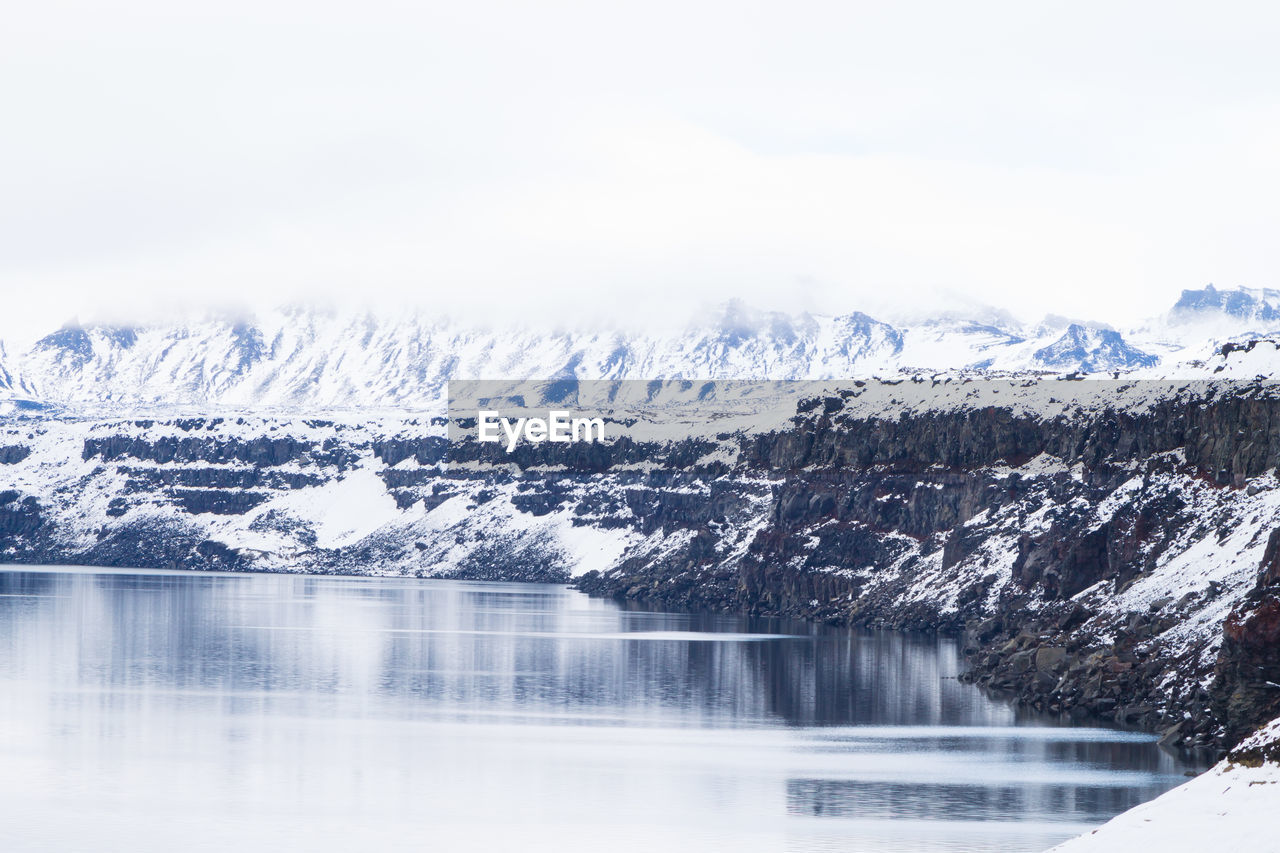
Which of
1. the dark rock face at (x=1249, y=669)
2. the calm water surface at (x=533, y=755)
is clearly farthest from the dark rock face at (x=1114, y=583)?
the calm water surface at (x=533, y=755)

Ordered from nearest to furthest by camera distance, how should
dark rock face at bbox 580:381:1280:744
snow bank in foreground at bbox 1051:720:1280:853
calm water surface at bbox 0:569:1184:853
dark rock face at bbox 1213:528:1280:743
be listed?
snow bank in foreground at bbox 1051:720:1280:853, calm water surface at bbox 0:569:1184:853, dark rock face at bbox 1213:528:1280:743, dark rock face at bbox 580:381:1280:744

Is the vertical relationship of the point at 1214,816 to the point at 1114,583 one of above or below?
below

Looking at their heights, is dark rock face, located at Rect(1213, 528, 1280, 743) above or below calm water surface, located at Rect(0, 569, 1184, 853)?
above

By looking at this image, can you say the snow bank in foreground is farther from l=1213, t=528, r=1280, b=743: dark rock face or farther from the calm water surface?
l=1213, t=528, r=1280, b=743: dark rock face

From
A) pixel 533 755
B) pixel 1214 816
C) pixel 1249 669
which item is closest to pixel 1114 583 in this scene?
pixel 1249 669

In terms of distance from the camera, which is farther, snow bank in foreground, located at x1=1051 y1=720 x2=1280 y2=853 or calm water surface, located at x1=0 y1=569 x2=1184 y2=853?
calm water surface, located at x1=0 y1=569 x2=1184 y2=853

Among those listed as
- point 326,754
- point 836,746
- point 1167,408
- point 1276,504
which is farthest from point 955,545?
point 326,754

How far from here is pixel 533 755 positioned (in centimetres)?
8569

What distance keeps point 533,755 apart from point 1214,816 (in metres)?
44.8

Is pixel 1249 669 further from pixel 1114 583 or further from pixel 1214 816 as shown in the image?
pixel 1114 583

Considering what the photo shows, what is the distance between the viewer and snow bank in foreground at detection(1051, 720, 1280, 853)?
44094mm

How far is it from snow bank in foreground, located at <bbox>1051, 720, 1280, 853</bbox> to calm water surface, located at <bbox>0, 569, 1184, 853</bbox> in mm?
14805

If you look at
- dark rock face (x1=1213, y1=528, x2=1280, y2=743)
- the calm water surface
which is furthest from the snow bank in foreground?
dark rock face (x1=1213, y1=528, x2=1280, y2=743)

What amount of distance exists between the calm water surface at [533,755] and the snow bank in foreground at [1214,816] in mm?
14805
